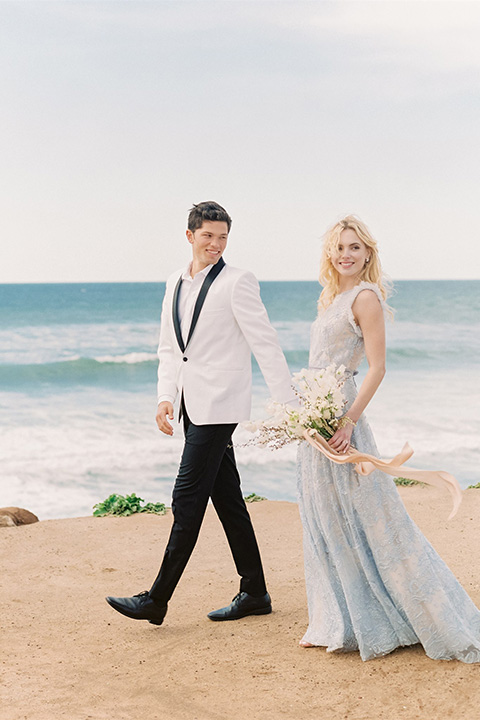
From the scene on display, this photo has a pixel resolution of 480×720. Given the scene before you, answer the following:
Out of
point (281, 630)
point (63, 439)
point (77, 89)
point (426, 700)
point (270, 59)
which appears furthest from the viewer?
point (77, 89)

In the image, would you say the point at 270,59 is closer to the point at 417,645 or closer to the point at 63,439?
the point at 63,439

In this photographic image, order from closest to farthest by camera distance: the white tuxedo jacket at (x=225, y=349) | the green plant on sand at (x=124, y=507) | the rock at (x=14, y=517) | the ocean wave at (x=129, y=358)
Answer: the white tuxedo jacket at (x=225, y=349), the rock at (x=14, y=517), the green plant on sand at (x=124, y=507), the ocean wave at (x=129, y=358)

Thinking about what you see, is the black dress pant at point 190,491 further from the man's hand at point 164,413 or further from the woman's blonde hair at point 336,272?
the woman's blonde hair at point 336,272

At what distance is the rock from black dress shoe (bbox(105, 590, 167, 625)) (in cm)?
263

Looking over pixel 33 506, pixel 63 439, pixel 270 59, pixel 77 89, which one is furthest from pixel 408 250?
pixel 33 506

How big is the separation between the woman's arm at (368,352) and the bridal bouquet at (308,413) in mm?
63

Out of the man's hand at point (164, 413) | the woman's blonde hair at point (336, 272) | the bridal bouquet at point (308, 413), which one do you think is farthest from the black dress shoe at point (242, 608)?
the woman's blonde hair at point (336, 272)

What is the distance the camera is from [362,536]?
3.31 meters

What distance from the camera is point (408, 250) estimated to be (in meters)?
36.9

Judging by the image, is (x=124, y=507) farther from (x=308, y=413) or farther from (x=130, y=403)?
(x=130, y=403)

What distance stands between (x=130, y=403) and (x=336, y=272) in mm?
13957

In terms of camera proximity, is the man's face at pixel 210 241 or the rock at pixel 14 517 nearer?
the man's face at pixel 210 241

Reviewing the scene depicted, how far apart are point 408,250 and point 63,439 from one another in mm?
26334

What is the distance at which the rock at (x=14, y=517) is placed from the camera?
6031mm
